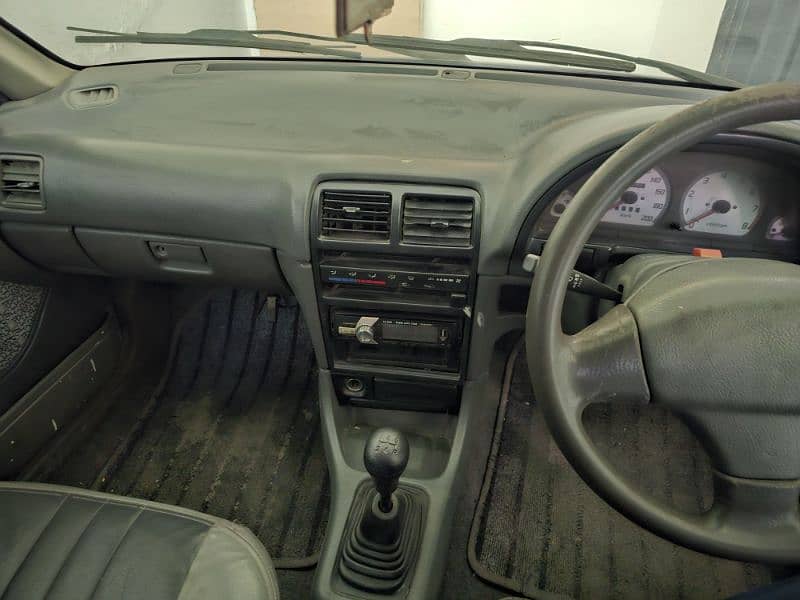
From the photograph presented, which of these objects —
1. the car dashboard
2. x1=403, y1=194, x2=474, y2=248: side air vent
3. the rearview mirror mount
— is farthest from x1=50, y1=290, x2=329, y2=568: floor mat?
the rearview mirror mount

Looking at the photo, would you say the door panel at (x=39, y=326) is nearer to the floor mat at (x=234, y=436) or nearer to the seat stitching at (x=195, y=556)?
the floor mat at (x=234, y=436)

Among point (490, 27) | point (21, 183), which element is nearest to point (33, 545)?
point (21, 183)

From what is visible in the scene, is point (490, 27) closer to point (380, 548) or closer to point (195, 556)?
point (380, 548)

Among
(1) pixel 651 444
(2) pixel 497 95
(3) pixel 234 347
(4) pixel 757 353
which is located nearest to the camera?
(4) pixel 757 353

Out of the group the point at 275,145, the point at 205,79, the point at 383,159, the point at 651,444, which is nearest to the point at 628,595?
the point at 651,444

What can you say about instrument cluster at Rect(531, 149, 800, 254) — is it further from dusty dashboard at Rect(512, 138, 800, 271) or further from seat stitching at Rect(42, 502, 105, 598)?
seat stitching at Rect(42, 502, 105, 598)

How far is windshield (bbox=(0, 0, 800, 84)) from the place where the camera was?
4.33 feet

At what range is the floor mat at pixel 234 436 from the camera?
5.00ft

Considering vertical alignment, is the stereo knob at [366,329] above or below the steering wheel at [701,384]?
below

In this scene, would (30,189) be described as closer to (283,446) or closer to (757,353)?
(283,446)

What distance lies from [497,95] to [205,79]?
0.65m

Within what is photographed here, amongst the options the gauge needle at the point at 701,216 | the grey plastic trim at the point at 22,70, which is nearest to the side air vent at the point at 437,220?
the gauge needle at the point at 701,216

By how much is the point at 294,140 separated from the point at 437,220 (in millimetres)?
329

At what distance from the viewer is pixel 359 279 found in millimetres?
1148
